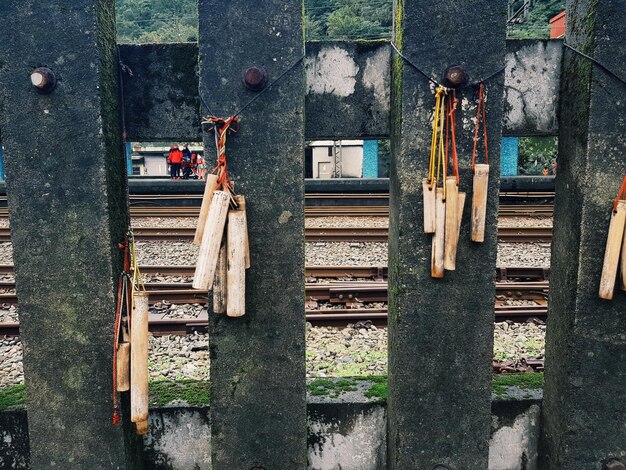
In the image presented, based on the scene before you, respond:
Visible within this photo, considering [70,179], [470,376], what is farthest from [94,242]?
[470,376]

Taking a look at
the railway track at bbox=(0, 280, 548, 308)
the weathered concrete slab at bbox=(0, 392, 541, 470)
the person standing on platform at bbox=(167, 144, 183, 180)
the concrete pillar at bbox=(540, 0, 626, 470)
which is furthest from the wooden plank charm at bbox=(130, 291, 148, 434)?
the person standing on platform at bbox=(167, 144, 183, 180)

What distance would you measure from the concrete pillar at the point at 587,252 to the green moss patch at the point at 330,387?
1306mm

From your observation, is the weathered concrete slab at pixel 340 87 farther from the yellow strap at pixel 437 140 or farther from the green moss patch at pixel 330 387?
the green moss patch at pixel 330 387

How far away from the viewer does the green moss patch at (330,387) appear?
3.29m

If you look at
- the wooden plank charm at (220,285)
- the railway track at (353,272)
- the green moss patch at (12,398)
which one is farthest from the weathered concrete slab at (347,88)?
the railway track at (353,272)

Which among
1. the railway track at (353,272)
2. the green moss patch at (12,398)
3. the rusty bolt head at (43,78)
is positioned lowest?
the green moss patch at (12,398)

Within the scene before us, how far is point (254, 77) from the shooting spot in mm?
2602

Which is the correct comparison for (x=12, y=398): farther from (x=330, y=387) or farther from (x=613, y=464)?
(x=613, y=464)

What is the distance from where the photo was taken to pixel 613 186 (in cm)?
270

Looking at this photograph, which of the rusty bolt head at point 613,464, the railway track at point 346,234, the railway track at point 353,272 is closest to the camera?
the rusty bolt head at point 613,464

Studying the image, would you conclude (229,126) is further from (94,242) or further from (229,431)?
(229,431)

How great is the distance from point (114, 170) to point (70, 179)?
243 millimetres

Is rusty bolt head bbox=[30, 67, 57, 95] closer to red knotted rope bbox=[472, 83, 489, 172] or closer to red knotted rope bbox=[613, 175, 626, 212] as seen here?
red knotted rope bbox=[472, 83, 489, 172]

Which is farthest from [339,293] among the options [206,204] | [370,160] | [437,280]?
[370,160]
